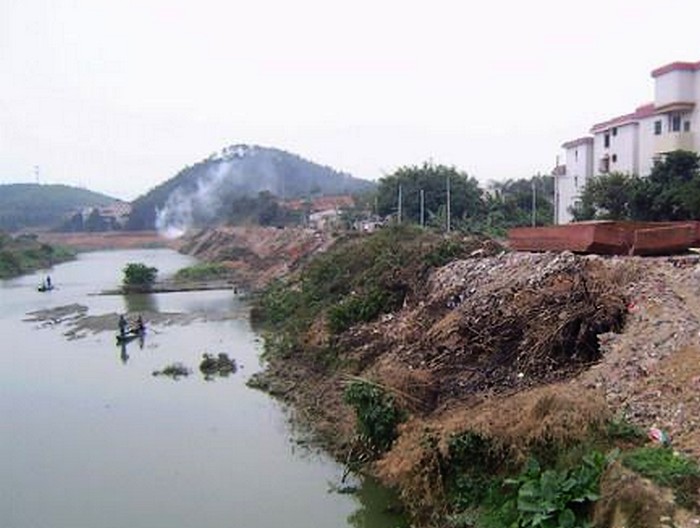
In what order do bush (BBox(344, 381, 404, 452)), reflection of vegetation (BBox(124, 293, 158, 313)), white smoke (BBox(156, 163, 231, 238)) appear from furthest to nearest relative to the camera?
white smoke (BBox(156, 163, 231, 238)) → reflection of vegetation (BBox(124, 293, 158, 313)) → bush (BBox(344, 381, 404, 452))

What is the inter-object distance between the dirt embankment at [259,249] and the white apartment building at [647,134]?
1331 centimetres

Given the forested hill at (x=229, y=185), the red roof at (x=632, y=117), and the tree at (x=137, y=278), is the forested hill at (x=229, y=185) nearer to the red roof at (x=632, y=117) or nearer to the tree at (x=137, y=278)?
the tree at (x=137, y=278)

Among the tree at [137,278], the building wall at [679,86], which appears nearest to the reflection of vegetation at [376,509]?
the building wall at [679,86]

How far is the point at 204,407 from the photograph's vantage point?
15.4 metres

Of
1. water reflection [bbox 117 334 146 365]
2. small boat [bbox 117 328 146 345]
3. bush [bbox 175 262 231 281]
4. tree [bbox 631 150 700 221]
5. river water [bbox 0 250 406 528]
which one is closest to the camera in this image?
river water [bbox 0 250 406 528]

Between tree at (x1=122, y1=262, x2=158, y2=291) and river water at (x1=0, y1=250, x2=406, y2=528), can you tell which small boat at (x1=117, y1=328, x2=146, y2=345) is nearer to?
river water at (x1=0, y1=250, x2=406, y2=528)

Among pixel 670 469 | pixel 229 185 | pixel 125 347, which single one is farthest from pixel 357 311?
pixel 229 185

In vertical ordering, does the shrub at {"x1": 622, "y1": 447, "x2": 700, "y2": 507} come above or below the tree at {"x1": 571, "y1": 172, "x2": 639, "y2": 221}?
below

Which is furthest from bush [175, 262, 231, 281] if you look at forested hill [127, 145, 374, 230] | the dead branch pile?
forested hill [127, 145, 374, 230]

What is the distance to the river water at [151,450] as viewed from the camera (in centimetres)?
1003

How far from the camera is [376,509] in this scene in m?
9.80

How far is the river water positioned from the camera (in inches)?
395

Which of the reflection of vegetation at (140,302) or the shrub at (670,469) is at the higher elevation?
the shrub at (670,469)

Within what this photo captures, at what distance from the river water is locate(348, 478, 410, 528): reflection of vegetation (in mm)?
21
